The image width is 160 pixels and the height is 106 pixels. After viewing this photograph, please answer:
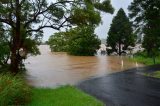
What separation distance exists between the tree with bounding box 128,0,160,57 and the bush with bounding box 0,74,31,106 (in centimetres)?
2782

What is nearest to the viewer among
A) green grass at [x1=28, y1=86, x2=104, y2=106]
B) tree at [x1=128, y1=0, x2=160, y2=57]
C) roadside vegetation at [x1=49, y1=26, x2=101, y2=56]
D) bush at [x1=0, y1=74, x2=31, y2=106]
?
bush at [x1=0, y1=74, x2=31, y2=106]

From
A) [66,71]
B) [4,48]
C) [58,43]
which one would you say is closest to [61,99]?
[4,48]

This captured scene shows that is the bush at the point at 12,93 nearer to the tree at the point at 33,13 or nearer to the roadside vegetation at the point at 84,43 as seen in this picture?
the tree at the point at 33,13

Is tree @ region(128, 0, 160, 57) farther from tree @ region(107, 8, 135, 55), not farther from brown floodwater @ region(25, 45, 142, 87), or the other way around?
tree @ region(107, 8, 135, 55)

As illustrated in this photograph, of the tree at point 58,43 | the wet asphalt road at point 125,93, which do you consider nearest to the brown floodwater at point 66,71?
the wet asphalt road at point 125,93

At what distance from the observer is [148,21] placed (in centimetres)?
4159

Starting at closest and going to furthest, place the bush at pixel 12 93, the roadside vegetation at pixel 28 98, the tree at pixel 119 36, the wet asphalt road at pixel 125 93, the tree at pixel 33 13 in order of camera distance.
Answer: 1. the bush at pixel 12 93
2. the roadside vegetation at pixel 28 98
3. the wet asphalt road at pixel 125 93
4. the tree at pixel 33 13
5. the tree at pixel 119 36

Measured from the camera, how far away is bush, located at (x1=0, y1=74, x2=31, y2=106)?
12.5 m

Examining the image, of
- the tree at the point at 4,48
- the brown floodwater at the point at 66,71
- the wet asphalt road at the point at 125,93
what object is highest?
the tree at the point at 4,48

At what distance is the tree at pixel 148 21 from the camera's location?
40438 mm

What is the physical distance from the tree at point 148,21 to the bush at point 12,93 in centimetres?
2782

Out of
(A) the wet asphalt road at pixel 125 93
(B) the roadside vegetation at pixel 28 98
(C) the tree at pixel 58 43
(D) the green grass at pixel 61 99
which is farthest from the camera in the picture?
(C) the tree at pixel 58 43

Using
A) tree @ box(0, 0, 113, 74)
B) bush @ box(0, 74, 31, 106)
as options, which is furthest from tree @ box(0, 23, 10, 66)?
bush @ box(0, 74, 31, 106)

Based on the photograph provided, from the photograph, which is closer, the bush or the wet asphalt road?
the bush
